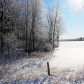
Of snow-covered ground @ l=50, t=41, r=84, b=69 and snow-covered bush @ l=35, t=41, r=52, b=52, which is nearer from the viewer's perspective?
snow-covered ground @ l=50, t=41, r=84, b=69

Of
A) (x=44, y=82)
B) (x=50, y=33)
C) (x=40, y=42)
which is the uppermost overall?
(x=50, y=33)

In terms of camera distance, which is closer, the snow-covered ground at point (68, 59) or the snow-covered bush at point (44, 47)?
the snow-covered ground at point (68, 59)

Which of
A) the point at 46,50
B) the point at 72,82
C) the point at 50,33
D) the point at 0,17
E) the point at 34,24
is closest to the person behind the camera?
the point at 72,82

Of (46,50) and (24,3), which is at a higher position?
(24,3)

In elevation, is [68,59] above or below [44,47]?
below

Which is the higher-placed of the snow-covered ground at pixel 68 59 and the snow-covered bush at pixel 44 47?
the snow-covered bush at pixel 44 47

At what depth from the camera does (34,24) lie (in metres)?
11.9

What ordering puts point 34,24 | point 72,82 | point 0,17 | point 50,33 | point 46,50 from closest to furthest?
point 72,82 → point 0,17 → point 34,24 → point 46,50 → point 50,33

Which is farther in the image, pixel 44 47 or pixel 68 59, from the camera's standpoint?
pixel 44 47

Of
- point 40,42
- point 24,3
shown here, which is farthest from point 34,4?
point 40,42

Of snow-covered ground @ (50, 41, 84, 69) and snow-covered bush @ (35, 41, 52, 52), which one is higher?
snow-covered bush @ (35, 41, 52, 52)

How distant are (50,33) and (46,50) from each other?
17.1 ft

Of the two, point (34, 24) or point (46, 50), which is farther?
Result: point (46, 50)

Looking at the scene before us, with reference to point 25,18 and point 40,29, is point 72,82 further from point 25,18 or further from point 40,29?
point 25,18
